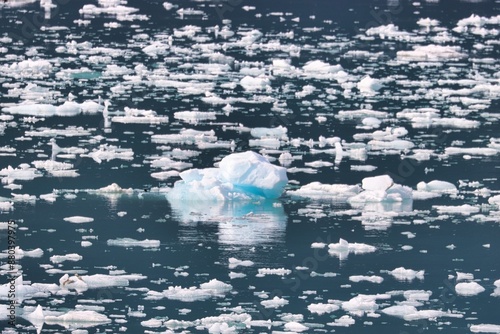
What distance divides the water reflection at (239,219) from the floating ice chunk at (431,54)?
37.7 ft

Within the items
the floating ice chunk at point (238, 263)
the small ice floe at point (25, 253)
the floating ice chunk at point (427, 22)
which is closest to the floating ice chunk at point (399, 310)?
the floating ice chunk at point (238, 263)

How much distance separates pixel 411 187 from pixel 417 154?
1.61 m

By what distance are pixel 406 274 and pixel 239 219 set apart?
2151mm

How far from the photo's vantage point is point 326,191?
13.7 meters

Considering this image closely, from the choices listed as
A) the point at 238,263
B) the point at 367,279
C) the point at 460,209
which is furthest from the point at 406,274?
the point at 460,209

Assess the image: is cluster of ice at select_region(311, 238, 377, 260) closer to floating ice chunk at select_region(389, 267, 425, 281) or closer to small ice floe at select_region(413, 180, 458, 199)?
floating ice chunk at select_region(389, 267, 425, 281)

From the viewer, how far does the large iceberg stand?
13.1 m

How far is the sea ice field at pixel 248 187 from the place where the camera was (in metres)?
10.2

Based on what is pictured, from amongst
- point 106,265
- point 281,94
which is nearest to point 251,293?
point 106,265

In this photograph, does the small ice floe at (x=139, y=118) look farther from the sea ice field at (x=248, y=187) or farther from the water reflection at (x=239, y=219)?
the water reflection at (x=239, y=219)

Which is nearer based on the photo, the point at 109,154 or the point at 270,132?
the point at 109,154

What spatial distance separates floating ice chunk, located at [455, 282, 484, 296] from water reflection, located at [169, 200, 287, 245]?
1908 millimetres

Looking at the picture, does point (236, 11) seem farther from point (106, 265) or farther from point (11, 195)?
point (106, 265)

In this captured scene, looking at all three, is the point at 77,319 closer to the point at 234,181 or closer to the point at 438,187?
the point at 234,181
